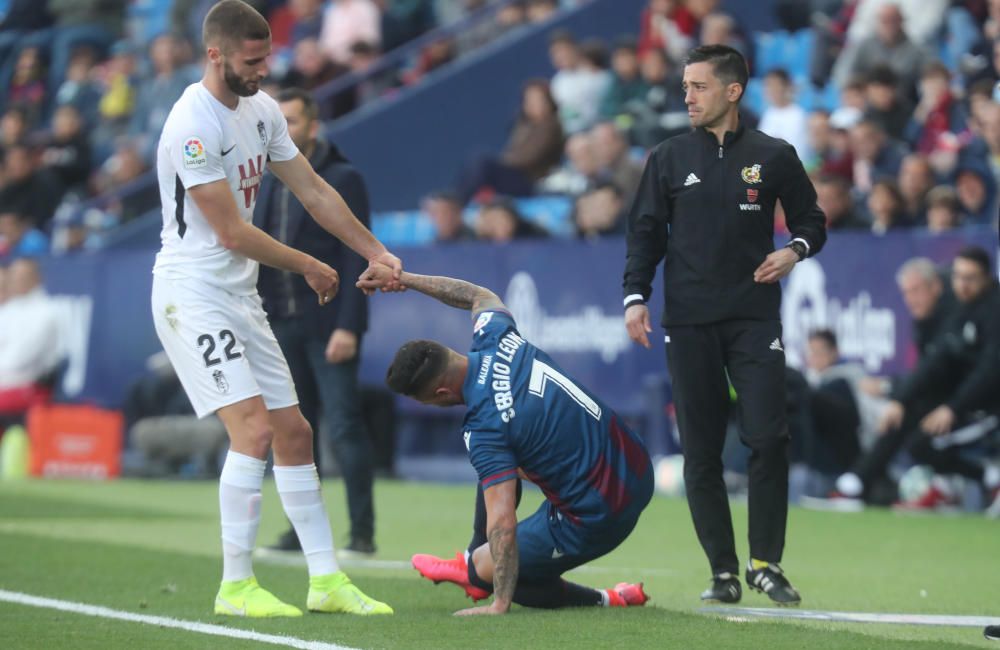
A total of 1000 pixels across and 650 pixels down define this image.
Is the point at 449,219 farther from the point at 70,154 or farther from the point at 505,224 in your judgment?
the point at 70,154

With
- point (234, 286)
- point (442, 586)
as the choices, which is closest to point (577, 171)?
point (442, 586)

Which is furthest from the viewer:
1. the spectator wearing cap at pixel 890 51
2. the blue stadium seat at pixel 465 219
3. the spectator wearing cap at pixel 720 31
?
the spectator wearing cap at pixel 720 31

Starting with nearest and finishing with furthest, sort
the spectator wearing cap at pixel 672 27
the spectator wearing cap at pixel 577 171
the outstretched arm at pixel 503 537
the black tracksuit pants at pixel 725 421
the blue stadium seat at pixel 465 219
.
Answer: the outstretched arm at pixel 503 537, the black tracksuit pants at pixel 725 421, the spectator wearing cap at pixel 577 171, the blue stadium seat at pixel 465 219, the spectator wearing cap at pixel 672 27

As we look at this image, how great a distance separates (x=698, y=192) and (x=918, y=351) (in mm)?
5671

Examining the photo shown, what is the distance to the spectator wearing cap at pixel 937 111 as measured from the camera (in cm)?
1532

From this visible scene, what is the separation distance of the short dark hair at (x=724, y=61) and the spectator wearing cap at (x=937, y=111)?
25.7 feet

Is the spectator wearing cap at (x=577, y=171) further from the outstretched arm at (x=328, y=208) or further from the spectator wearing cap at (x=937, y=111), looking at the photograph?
the outstretched arm at (x=328, y=208)

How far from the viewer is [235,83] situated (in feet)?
22.8

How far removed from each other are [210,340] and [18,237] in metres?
15.0

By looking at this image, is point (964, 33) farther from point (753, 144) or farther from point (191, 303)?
point (191, 303)

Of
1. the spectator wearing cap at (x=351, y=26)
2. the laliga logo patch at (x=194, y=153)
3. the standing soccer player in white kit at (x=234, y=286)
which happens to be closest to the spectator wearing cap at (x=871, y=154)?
the spectator wearing cap at (x=351, y=26)

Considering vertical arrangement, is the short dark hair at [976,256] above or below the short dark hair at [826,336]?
above

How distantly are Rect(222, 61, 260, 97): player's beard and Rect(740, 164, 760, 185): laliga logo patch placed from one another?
2.15 metres

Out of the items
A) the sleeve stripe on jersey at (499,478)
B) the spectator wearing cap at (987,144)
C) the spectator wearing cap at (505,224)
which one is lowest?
the sleeve stripe on jersey at (499,478)
